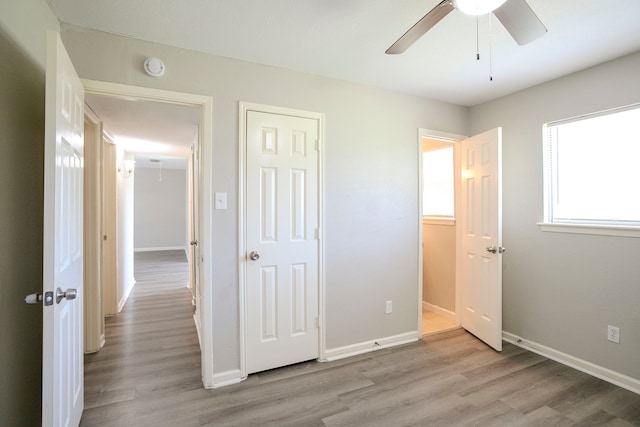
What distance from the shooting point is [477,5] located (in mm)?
1253

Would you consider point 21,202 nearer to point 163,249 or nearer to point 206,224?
point 206,224

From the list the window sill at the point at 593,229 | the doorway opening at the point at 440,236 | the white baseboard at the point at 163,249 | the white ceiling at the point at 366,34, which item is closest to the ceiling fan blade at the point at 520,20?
the white ceiling at the point at 366,34

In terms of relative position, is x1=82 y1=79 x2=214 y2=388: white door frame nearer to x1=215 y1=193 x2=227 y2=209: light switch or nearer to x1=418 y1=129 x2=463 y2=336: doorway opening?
x1=215 y1=193 x2=227 y2=209: light switch

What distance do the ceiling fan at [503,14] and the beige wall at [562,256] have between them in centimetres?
150

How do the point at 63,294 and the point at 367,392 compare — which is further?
the point at 367,392

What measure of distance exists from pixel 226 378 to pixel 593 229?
308 cm

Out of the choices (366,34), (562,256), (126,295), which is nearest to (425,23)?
(366,34)

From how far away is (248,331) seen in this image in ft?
7.52

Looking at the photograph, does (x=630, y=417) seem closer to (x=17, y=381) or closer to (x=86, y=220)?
(x=17, y=381)

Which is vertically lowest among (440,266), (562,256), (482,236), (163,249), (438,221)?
(163,249)

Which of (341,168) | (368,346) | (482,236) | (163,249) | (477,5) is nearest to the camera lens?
(477,5)

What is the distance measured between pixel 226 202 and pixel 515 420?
7.78ft

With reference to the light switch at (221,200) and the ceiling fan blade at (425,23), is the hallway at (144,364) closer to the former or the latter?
the light switch at (221,200)

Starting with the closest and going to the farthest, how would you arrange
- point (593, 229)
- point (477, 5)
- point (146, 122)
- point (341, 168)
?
point (477, 5) < point (593, 229) < point (341, 168) < point (146, 122)
